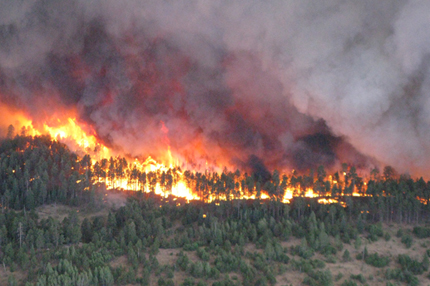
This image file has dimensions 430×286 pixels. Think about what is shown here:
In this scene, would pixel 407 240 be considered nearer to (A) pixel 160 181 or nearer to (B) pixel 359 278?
(B) pixel 359 278

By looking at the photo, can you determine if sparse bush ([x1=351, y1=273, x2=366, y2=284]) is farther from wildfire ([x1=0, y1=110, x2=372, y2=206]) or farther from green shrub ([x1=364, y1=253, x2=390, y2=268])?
wildfire ([x1=0, y1=110, x2=372, y2=206])

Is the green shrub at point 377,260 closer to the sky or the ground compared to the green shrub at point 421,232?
closer to the ground

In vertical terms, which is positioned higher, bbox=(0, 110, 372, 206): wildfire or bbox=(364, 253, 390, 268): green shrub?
bbox=(0, 110, 372, 206): wildfire

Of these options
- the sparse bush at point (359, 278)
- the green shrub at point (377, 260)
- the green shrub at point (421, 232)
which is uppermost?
the green shrub at point (421, 232)

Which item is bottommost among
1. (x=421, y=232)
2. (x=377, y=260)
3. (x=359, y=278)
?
(x=359, y=278)

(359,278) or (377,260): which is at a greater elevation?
(377,260)

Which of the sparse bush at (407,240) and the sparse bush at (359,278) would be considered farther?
the sparse bush at (407,240)

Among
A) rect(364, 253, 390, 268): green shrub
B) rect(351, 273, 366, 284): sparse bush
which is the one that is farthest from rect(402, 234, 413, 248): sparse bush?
rect(351, 273, 366, 284): sparse bush

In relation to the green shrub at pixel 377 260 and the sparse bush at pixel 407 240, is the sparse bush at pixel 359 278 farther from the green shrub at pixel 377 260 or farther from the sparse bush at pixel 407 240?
the sparse bush at pixel 407 240

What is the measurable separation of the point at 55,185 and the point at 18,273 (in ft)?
143

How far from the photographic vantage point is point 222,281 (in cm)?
5431

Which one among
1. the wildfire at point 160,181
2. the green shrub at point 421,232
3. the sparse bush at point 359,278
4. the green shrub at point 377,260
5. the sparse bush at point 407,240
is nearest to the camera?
the sparse bush at point 359,278

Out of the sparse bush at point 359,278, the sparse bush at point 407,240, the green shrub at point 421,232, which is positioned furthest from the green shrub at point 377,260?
the green shrub at point 421,232

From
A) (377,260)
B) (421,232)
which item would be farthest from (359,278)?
(421,232)
